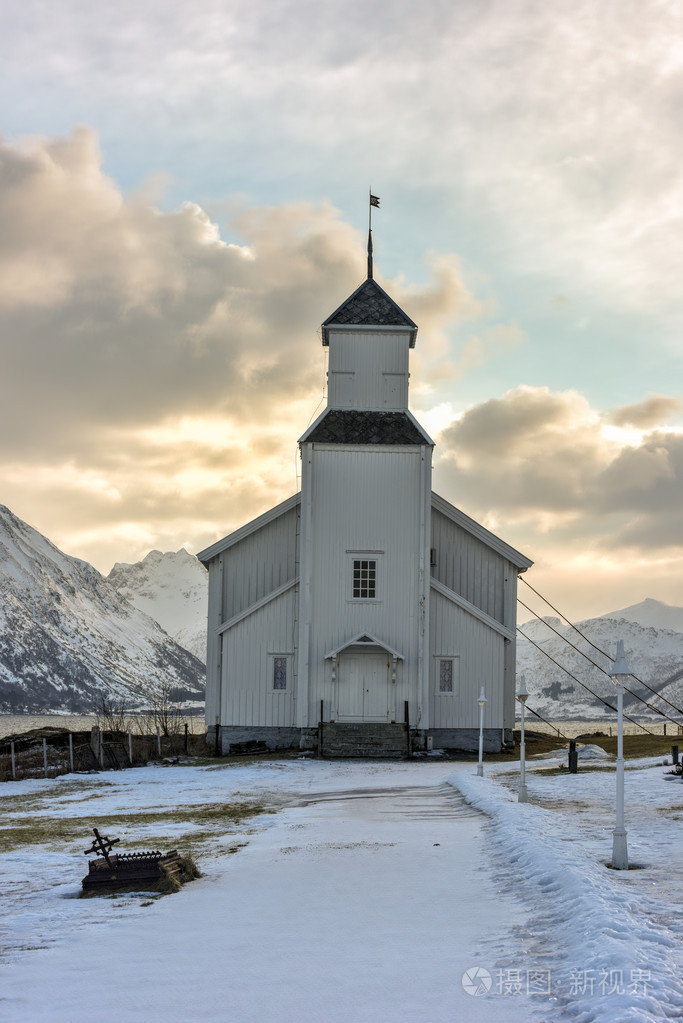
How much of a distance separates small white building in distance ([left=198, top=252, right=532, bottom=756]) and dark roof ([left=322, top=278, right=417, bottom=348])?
0.06 m

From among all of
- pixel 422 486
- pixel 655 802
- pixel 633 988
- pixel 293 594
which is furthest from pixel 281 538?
pixel 633 988

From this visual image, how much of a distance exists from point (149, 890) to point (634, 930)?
674 cm

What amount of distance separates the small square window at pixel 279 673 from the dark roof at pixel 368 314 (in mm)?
13032

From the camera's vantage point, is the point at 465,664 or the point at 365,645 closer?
the point at 365,645

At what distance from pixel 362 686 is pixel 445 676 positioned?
11.5ft

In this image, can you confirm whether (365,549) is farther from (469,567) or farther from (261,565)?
(469,567)

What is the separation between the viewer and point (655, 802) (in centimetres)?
2284

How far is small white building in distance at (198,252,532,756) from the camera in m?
40.6

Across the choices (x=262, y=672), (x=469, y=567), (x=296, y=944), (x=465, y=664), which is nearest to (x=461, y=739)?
(x=465, y=664)

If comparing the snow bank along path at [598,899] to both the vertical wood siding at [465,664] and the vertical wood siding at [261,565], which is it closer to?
the vertical wood siding at [465,664]

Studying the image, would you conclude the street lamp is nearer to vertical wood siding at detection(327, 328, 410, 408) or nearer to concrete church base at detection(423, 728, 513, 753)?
concrete church base at detection(423, 728, 513, 753)

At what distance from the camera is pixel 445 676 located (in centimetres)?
4206

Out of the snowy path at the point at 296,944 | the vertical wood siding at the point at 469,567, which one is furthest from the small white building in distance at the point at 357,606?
the snowy path at the point at 296,944

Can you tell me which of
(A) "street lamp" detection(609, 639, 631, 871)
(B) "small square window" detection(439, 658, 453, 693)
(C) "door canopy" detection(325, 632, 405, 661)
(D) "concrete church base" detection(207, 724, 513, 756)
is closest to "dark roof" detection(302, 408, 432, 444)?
(C) "door canopy" detection(325, 632, 405, 661)
